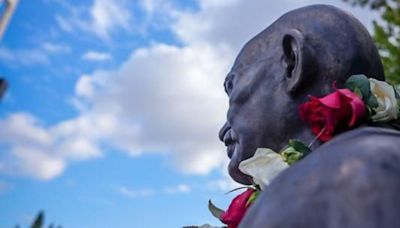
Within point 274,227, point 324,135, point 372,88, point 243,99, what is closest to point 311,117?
point 324,135

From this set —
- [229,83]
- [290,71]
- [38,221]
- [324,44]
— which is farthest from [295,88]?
[38,221]

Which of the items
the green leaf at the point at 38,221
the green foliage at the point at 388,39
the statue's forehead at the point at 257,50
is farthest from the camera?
the green leaf at the point at 38,221

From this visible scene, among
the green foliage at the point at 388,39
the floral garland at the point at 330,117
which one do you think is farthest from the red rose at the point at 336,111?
the green foliage at the point at 388,39

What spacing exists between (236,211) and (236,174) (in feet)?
1.12

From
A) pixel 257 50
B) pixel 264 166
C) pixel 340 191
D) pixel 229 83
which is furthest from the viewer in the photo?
pixel 229 83

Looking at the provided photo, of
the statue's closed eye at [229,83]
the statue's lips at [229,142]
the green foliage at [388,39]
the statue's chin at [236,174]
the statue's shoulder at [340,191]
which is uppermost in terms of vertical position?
the green foliage at [388,39]

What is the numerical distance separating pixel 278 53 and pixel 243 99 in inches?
9.2

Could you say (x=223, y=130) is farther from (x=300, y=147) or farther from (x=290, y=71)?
(x=300, y=147)

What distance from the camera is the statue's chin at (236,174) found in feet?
8.02

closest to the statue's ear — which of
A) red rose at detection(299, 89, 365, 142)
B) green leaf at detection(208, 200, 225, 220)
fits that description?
red rose at detection(299, 89, 365, 142)

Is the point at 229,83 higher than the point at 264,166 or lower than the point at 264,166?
higher

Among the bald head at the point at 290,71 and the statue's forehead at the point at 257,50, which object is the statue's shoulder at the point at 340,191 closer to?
the bald head at the point at 290,71

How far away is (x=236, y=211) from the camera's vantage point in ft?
7.18

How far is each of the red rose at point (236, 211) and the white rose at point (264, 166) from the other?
190 mm
